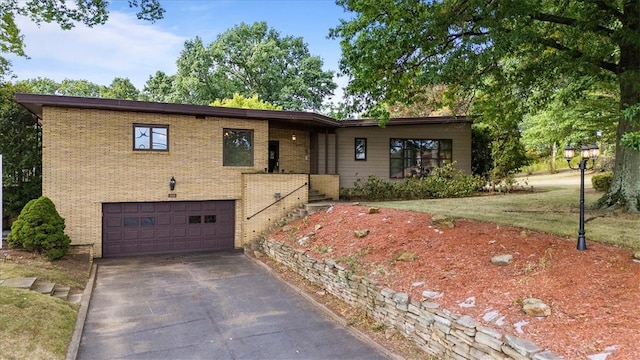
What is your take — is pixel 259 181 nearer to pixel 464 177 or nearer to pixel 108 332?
pixel 108 332

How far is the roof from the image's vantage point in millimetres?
11227

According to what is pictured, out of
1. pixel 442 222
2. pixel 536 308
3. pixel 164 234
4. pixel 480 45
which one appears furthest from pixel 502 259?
pixel 164 234

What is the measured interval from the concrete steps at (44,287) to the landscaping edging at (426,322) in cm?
532

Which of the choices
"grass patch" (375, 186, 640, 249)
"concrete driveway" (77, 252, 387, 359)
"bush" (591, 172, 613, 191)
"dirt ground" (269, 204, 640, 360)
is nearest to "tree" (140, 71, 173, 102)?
"concrete driveway" (77, 252, 387, 359)

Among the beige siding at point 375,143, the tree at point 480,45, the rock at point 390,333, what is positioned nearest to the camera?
the rock at point 390,333

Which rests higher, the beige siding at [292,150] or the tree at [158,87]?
the tree at [158,87]

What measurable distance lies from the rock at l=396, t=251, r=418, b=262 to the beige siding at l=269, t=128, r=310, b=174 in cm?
964

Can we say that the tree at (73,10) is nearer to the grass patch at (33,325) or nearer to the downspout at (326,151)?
the grass patch at (33,325)

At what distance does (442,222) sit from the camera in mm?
8805

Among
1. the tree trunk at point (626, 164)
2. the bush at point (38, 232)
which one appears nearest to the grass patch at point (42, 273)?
the bush at point (38, 232)

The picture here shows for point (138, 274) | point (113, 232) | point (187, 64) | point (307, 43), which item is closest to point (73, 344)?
point (138, 274)

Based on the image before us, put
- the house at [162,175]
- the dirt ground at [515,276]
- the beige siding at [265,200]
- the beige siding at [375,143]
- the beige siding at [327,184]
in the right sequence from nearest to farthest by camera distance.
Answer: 1. the dirt ground at [515,276]
2. the house at [162,175]
3. the beige siding at [265,200]
4. the beige siding at [327,184]
5. the beige siding at [375,143]

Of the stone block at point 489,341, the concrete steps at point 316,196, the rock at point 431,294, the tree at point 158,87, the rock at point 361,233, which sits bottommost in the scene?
the stone block at point 489,341

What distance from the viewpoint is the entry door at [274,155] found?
16828 mm
